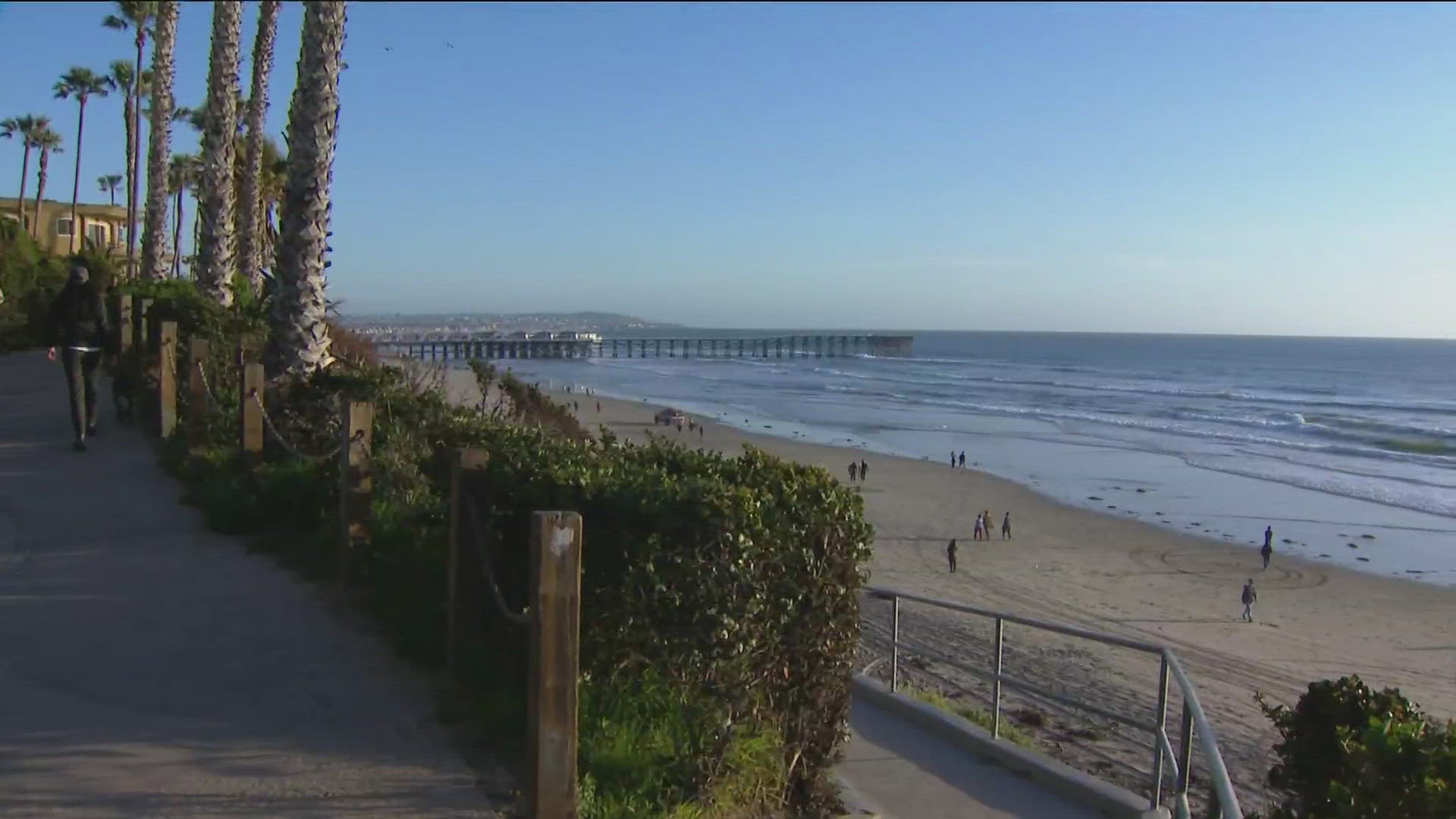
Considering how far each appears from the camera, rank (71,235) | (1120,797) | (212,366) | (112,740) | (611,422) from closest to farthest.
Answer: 1. (112,740)
2. (1120,797)
3. (212,366)
4. (611,422)
5. (71,235)

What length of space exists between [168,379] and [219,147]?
21.7 ft

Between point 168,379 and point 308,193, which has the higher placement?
point 308,193

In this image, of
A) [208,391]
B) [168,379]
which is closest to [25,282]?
[168,379]

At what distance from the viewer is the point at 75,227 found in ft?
174

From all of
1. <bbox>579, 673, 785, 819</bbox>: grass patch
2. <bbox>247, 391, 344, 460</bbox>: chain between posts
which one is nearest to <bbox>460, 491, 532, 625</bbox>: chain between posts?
<bbox>579, 673, 785, 819</bbox>: grass patch

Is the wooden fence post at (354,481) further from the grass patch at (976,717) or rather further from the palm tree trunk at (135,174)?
the palm tree trunk at (135,174)

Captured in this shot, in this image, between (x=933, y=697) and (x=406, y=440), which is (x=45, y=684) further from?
(x=933, y=697)

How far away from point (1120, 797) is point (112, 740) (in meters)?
4.70

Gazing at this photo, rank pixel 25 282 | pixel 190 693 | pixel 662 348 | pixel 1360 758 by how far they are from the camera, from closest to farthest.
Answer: pixel 1360 758 → pixel 190 693 → pixel 25 282 → pixel 662 348

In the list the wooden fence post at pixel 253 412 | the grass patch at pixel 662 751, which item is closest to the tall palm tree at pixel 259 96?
the wooden fence post at pixel 253 412

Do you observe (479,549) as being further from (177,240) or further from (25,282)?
(177,240)

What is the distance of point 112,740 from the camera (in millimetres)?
4746

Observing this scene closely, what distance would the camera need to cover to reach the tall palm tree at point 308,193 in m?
10.8

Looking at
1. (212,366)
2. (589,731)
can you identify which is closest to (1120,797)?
(589,731)
